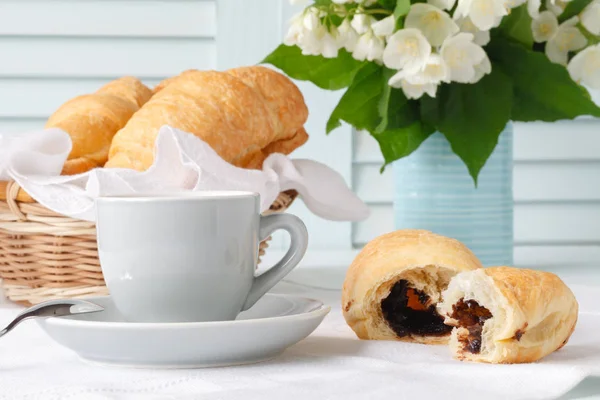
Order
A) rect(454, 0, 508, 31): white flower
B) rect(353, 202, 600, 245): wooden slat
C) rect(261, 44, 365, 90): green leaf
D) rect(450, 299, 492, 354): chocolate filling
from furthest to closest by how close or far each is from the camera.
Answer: rect(353, 202, 600, 245): wooden slat
rect(261, 44, 365, 90): green leaf
rect(454, 0, 508, 31): white flower
rect(450, 299, 492, 354): chocolate filling

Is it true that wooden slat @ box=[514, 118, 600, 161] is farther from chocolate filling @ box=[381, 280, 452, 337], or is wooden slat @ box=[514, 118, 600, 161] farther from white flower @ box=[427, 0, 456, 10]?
chocolate filling @ box=[381, 280, 452, 337]

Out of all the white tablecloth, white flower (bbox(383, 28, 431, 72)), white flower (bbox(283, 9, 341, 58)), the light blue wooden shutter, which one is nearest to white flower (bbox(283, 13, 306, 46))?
white flower (bbox(283, 9, 341, 58))

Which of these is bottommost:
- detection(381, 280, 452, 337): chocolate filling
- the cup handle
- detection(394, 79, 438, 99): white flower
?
detection(381, 280, 452, 337): chocolate filling

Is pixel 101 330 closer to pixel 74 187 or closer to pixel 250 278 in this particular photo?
pixel 250 278

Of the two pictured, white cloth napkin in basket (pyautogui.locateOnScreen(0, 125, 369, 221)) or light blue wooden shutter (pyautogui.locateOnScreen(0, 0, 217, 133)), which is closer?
white cloth napkin in basket (pyautogui.locateOnScreen(0, 125, 369, 221))

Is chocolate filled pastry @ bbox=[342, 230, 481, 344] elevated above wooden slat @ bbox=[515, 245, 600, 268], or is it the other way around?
chocolate filled pastry @ bbox=[342, 230, 481, 344]

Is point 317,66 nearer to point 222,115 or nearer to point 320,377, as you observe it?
point 222,115

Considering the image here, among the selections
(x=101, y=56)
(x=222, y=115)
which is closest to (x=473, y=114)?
(x=222, y=115)
